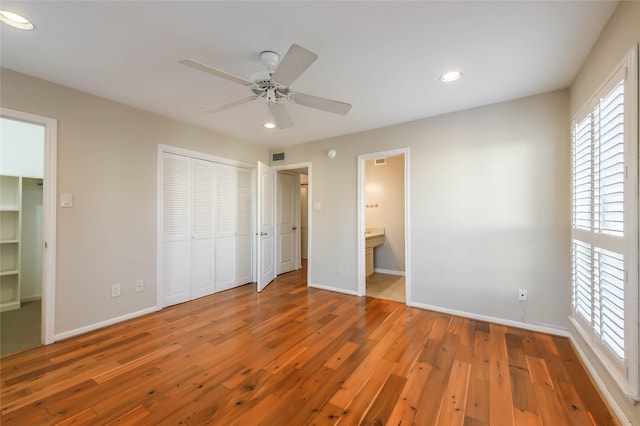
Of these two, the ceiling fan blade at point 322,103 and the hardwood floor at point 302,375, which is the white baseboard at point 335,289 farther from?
the ceiling fan blade at point 322,103

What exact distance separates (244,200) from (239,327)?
7.79ft

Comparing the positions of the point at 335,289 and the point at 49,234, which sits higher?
the point at 49,234

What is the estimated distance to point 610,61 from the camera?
173cm

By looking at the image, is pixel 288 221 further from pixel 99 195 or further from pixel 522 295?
pixel 522 295

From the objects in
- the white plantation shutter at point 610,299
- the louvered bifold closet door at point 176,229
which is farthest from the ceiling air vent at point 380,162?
the white plantation shutter at point 610,299

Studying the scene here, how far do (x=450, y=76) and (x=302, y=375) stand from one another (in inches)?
114

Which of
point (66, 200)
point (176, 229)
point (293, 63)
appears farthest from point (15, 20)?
point (176, 229)

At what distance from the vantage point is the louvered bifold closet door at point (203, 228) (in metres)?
3.84

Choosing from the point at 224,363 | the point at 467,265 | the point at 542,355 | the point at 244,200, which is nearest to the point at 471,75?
the point at 467,265

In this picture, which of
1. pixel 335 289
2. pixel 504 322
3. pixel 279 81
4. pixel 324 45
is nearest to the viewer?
pixel 279 81

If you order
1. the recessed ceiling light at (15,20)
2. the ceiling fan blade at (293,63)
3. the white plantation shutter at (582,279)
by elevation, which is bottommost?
the white plantation shutter at (582,279)

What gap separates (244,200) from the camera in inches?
183

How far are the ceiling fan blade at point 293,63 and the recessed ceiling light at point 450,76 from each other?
1.47 meters

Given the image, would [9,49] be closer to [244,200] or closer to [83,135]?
[83,135]
